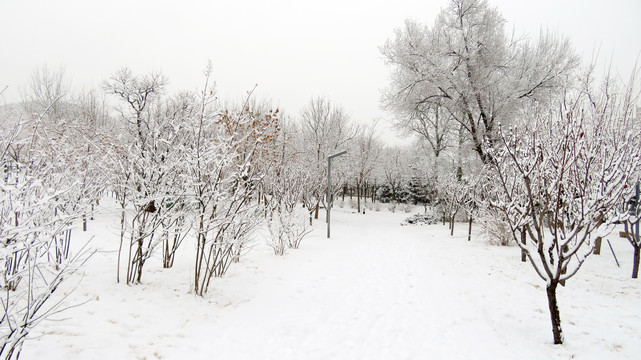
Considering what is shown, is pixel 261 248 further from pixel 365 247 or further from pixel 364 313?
pixel 364 313

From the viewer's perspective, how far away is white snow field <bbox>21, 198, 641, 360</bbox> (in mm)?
3598

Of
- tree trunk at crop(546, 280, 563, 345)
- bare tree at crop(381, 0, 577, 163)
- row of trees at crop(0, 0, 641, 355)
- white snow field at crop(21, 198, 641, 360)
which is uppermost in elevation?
bare tree at crop(381, 0, 577, 163)

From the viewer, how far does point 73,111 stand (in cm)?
2161

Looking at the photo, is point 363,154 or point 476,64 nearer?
point 476,64

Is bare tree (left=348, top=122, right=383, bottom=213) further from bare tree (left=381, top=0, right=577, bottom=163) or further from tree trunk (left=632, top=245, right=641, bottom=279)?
tree trunk (left=632, top=245, right=641, bottom=279)

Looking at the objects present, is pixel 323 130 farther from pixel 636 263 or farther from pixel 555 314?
pixel 555 314

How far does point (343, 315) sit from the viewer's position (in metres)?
4.82

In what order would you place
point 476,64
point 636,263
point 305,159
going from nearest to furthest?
point 636,263 < point 476,64 < point 305,159

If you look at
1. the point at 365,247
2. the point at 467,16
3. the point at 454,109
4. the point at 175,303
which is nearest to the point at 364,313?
the point at 175,303

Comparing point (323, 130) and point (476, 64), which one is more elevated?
point (476, 64)

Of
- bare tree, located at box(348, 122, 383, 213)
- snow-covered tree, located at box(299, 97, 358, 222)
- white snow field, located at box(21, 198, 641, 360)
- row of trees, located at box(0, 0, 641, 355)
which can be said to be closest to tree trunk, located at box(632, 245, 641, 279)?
white snow field, located at box(21, 198, 641, 360)

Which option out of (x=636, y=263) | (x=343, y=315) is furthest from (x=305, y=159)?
(x=636, y=263)

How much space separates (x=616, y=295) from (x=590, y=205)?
135 inches

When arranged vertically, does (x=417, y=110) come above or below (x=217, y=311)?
above
